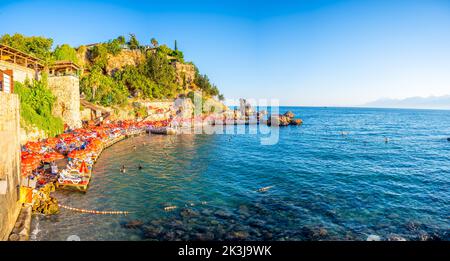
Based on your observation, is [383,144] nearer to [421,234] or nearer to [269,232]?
[421,234]

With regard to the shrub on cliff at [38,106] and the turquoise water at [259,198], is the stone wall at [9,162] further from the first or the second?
the shrub on cliff at [38,106]

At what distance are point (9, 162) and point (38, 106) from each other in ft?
89.1

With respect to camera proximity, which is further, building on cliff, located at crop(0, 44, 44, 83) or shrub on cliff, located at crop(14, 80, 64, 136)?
building on cliff, located at crop(0, 44, 44, 83)

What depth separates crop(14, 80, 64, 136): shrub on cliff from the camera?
30891 mm

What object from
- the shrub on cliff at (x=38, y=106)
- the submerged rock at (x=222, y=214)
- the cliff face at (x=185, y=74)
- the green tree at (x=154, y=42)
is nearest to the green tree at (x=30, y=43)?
the shrub on cliff at (x=38, y=106)

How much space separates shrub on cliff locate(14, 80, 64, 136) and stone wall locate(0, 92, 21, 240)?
19.3m

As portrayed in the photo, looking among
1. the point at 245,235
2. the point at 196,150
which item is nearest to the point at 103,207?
the point at 245,235

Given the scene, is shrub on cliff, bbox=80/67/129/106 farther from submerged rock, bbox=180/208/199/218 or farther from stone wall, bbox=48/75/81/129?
submerged rock, bbox=180/208/199/218

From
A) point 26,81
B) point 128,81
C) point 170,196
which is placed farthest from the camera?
point 128,81

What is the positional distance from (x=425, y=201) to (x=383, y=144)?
3191cm

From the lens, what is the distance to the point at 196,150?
1608 inches

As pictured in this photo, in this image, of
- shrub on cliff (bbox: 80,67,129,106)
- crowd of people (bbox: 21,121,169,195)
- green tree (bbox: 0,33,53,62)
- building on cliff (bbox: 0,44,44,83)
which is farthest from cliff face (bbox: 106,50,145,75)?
crowd of people (bbox: 21,121,169,195)

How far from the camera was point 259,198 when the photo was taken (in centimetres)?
2059

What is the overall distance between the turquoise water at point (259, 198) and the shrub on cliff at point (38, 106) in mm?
8186
